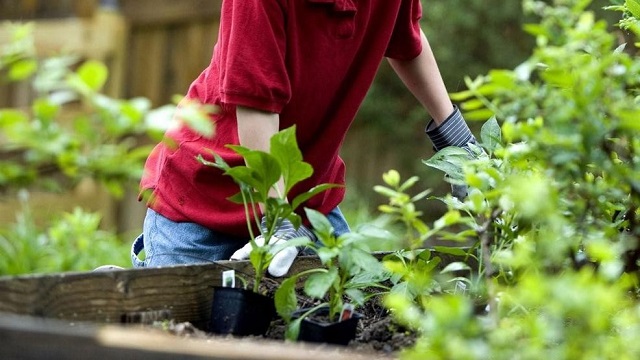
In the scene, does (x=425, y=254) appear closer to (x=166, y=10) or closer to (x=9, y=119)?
(x=9, y=119)

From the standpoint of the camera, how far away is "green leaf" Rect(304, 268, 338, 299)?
1701mm

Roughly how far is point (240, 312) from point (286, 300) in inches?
4.0

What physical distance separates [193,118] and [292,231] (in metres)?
0.98

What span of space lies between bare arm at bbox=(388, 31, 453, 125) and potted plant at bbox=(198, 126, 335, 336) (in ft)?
2.52

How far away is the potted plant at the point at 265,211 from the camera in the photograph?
1.77 m

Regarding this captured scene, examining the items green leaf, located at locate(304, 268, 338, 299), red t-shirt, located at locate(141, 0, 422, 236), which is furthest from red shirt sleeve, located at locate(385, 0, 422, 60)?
green leaf, located at locate(304, 268, 338, 299)

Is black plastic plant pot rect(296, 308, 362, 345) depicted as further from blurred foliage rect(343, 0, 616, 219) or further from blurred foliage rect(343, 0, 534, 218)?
blurred foliage rect(343, 0, 534, 218)

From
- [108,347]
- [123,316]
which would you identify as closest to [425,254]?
[123,316]

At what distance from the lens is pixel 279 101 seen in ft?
7.00

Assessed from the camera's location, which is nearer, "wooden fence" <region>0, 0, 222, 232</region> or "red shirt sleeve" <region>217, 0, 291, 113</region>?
"red shirt sleeve" <region>217, 0, 291, 113</region>

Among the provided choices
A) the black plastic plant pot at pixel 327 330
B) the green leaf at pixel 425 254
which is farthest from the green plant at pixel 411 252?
the black plastic plant pot at pixel 327 330

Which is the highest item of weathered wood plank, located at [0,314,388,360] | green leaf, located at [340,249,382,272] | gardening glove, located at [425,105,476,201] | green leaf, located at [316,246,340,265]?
gardening glove, located at [425,105,476,201]

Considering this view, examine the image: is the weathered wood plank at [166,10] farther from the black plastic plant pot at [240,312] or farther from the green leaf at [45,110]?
the green leaf at [45,110]

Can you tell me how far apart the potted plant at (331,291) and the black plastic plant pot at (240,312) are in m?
0.07
